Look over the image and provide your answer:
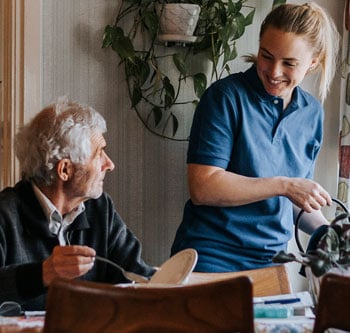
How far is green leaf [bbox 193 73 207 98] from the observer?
286 centimetres

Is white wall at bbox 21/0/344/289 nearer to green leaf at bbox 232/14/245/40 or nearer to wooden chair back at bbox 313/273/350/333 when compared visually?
green leaf at bbox 232/14/245/40

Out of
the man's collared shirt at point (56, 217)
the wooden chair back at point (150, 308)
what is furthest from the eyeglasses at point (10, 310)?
the wooden chair back at point (150, 308)

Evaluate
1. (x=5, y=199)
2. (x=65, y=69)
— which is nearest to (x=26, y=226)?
(x=5, y=199)

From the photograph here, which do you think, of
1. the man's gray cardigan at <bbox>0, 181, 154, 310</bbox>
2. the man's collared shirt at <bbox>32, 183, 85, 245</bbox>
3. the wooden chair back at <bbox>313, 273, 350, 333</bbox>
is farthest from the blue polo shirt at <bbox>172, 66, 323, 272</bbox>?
the wooden chair back at <bbox>313, 273, 350, 333</bbox>

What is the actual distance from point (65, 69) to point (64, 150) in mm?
868

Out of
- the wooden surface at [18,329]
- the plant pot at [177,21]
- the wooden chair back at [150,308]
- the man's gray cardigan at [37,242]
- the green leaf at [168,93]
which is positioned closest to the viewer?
the wooden chair back at [150,308]

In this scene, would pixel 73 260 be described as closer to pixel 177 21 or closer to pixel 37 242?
pixel 37 242

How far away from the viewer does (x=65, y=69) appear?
283 centimetres

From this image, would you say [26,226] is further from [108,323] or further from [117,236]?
[108,323]

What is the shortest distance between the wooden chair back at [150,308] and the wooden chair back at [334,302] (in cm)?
13

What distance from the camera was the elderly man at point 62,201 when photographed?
197cm

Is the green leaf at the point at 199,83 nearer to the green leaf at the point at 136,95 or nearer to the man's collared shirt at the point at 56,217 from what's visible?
the green leaf at the point at 136,95

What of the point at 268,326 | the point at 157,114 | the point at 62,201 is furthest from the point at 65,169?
the point at 157,114

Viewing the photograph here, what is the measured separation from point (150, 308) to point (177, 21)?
1.67m
